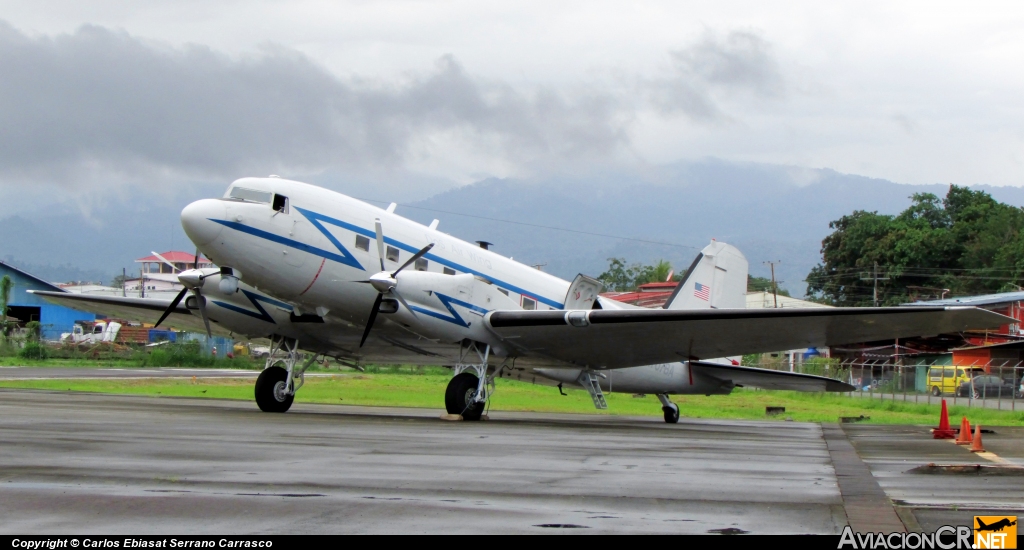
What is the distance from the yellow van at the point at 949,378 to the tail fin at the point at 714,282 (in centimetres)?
1707

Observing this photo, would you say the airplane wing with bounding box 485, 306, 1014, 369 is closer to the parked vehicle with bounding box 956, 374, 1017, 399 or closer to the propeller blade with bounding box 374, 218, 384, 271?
the propeller blade with bounding box 374, 218, 384, 271

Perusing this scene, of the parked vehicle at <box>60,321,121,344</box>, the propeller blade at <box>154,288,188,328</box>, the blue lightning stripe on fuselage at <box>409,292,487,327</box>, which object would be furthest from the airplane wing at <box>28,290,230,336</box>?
the parked vehicle at <box>60,321,121,344</box>

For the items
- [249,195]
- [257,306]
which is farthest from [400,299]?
[257,306]

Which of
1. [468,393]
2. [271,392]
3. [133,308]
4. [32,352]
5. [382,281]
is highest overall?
[382,281]

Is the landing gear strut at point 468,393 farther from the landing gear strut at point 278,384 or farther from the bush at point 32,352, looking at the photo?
the bush at point 32,352

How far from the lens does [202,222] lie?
19734 millimetres

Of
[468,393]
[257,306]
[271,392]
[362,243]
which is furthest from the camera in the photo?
[257,306]

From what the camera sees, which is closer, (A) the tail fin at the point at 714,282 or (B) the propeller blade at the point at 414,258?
(B) the propeller blade at the point at 414,258

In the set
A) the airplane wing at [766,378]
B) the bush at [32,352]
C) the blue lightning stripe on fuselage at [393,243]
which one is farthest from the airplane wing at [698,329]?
the bush at [32,352]

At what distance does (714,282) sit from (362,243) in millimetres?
11651

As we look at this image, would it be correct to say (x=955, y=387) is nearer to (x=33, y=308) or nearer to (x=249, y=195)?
(x=249, y=195)

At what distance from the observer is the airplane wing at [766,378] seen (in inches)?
1022

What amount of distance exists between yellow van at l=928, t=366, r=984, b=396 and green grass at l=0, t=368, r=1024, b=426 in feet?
9.14

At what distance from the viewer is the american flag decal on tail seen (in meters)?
28.7
